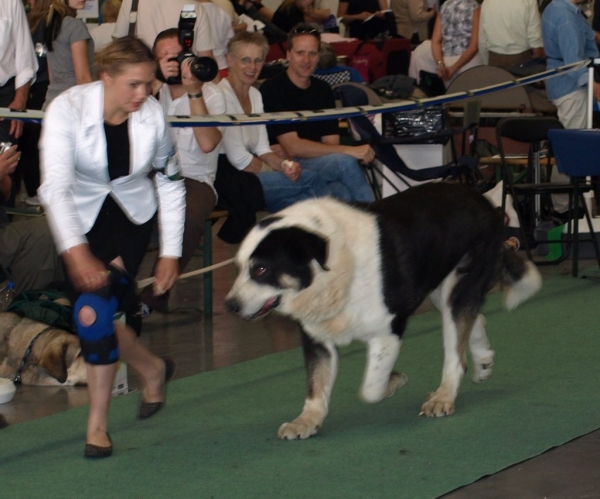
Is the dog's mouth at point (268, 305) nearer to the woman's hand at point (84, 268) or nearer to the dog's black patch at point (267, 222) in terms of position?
the dog's black patch at point (267, 222)

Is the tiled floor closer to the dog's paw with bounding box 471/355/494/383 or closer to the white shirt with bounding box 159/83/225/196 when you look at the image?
the dog's paw with bounding box 471/355/494/383

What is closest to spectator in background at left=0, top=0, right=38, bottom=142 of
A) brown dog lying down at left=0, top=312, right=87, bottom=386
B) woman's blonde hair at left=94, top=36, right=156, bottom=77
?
brown dog lying down at left=0, top=312, right=87, bottom=386

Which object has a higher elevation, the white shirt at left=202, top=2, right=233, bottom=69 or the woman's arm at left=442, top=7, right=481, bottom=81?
the white shirt at left=202, top=2, right=233, bottom=69

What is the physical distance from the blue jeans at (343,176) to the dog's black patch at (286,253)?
3197 millimetres

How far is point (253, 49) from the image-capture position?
6930 mm

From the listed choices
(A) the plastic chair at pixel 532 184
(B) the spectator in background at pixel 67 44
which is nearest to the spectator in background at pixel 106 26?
(B) the spectator in background at pixel 67 44

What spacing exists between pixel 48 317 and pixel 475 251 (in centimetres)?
216

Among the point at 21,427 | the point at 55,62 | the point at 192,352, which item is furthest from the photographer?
the point at 55,62

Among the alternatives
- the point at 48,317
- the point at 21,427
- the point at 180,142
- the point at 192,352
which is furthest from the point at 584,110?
the point at 21,427

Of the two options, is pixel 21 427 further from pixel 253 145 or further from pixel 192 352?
pixel 253 145

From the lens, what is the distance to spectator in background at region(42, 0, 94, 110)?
25.8ft

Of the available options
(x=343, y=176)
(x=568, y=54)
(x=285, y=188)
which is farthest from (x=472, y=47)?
(x=285, y=188)

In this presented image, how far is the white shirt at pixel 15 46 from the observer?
7105 mm

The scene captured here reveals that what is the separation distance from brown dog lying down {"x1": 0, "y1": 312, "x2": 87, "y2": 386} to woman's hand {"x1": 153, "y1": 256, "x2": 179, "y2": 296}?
1209mm
